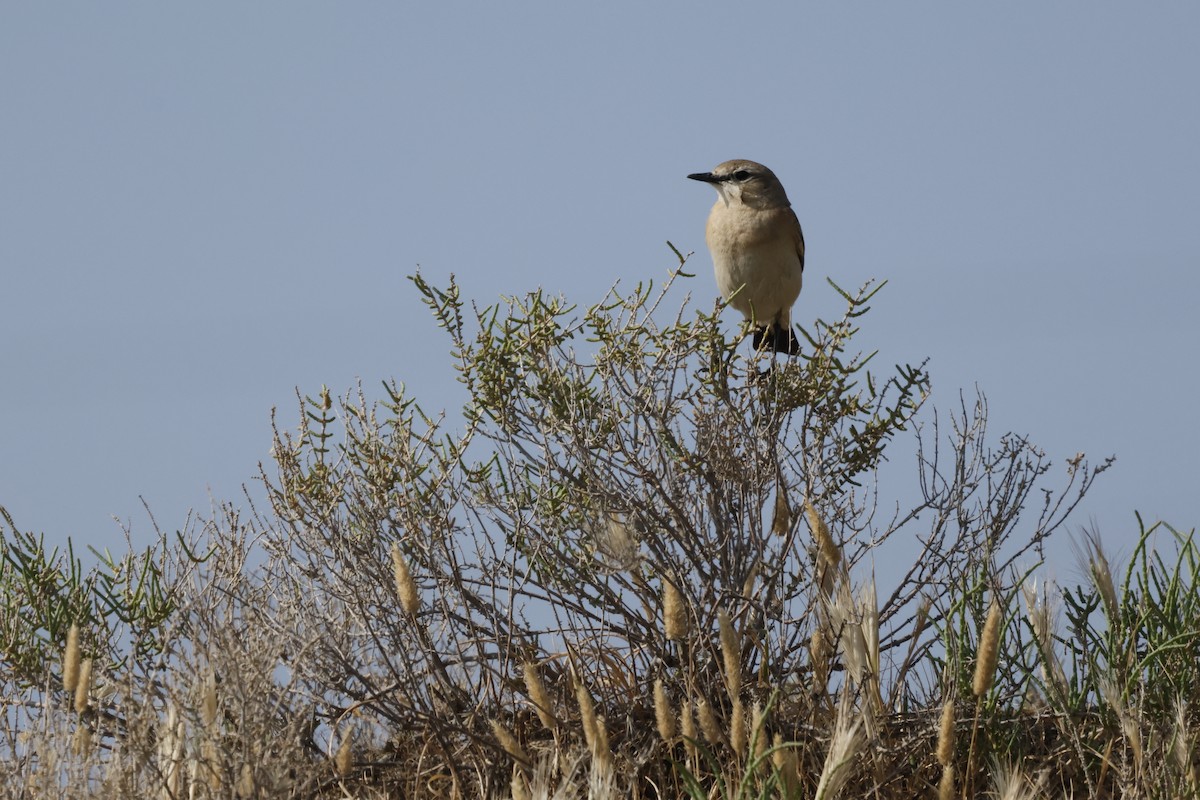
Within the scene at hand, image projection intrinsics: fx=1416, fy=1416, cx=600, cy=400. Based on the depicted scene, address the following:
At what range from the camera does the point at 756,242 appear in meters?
6.38

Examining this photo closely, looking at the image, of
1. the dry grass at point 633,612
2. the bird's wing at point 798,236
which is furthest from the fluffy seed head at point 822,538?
the bird's wing at point 798,236

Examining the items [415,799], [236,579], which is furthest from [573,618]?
[236,579]

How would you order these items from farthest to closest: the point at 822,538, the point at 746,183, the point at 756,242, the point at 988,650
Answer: the point at 746,183 → the point at 756,242 → the point at 822,538 → the point at 988,650

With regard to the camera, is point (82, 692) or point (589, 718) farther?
point (82, 692)

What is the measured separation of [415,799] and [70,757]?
1.04 metres

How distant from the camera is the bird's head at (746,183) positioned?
21.7 ft

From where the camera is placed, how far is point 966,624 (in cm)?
457

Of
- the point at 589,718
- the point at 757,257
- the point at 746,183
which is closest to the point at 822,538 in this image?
the point at 589,718

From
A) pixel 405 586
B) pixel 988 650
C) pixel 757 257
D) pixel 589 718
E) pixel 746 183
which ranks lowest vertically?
pixel 589 718

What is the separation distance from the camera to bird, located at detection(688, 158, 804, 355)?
6402 mm

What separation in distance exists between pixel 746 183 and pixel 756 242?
406 mm

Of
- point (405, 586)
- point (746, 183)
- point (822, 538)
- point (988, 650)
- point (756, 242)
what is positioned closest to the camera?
point (988, 650)

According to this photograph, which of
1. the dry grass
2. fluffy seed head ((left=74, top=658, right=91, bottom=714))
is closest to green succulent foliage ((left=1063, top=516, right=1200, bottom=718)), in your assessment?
the dry grass

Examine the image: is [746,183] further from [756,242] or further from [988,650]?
[988,650]
